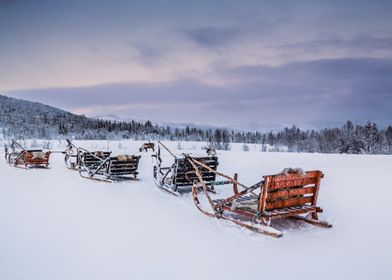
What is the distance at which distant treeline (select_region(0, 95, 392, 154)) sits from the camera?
167ft

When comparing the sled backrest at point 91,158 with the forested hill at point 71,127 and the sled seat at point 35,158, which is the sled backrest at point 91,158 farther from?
the forested hill at point 71,127

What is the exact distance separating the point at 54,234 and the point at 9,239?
0.71 meters

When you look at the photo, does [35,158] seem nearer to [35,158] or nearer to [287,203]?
[35,158]

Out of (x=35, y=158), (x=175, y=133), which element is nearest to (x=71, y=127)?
(x=175, y=133)

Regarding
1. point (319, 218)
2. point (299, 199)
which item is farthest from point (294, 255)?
point (319, 218)

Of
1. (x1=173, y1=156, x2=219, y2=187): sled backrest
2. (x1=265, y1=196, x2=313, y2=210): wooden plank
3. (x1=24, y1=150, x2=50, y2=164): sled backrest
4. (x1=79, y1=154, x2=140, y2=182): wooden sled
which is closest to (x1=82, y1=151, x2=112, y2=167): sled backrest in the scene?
(x1=79, y1=154, x2=140, y2=182): wooden sled

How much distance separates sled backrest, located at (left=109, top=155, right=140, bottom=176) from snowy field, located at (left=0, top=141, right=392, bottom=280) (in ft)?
9.22

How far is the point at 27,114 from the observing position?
15225 cm

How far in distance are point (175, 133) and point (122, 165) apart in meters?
104

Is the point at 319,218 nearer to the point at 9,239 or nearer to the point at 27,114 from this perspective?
the point at 9,239

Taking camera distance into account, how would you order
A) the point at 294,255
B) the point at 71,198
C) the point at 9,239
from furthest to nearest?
1. the point at 71,198
2. the point at 9,239
3. the point at 294,255

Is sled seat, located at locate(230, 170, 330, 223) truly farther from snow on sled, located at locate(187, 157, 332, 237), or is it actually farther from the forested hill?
the forested hill

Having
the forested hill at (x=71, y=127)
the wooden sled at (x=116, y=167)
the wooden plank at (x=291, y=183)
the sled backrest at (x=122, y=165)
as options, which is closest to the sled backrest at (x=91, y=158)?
the wooden sled at (x=116, y=167)

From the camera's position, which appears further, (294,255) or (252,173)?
(252,173)
